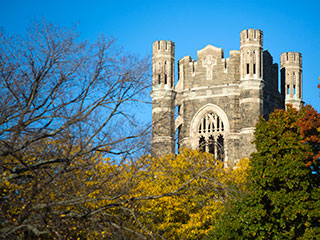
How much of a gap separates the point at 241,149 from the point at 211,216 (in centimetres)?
2253

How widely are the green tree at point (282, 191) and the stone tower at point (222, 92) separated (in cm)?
2966

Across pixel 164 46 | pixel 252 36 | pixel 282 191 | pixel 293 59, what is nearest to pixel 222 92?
pixel 252 36

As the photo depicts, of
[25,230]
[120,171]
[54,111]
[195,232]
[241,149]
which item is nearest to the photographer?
[25,230]

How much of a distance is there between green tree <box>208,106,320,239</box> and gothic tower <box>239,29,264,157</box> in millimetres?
30164

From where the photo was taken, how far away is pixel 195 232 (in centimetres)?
3562

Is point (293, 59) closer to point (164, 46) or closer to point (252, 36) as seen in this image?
point (252, 36)

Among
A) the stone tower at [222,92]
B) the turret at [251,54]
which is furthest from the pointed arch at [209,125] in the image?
the turret at [251,54]

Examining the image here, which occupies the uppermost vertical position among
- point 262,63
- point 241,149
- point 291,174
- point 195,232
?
point 262,63

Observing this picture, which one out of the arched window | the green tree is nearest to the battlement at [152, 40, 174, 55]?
the arched window

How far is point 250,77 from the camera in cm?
6006

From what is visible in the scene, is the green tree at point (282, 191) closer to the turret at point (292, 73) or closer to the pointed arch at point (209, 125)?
the pointed arch at point (209, 125)

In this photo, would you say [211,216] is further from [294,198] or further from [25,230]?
[25,230]

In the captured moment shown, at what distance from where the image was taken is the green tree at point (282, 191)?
2622 centimetres

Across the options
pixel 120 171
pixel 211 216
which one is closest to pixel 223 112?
pixel 211 216
